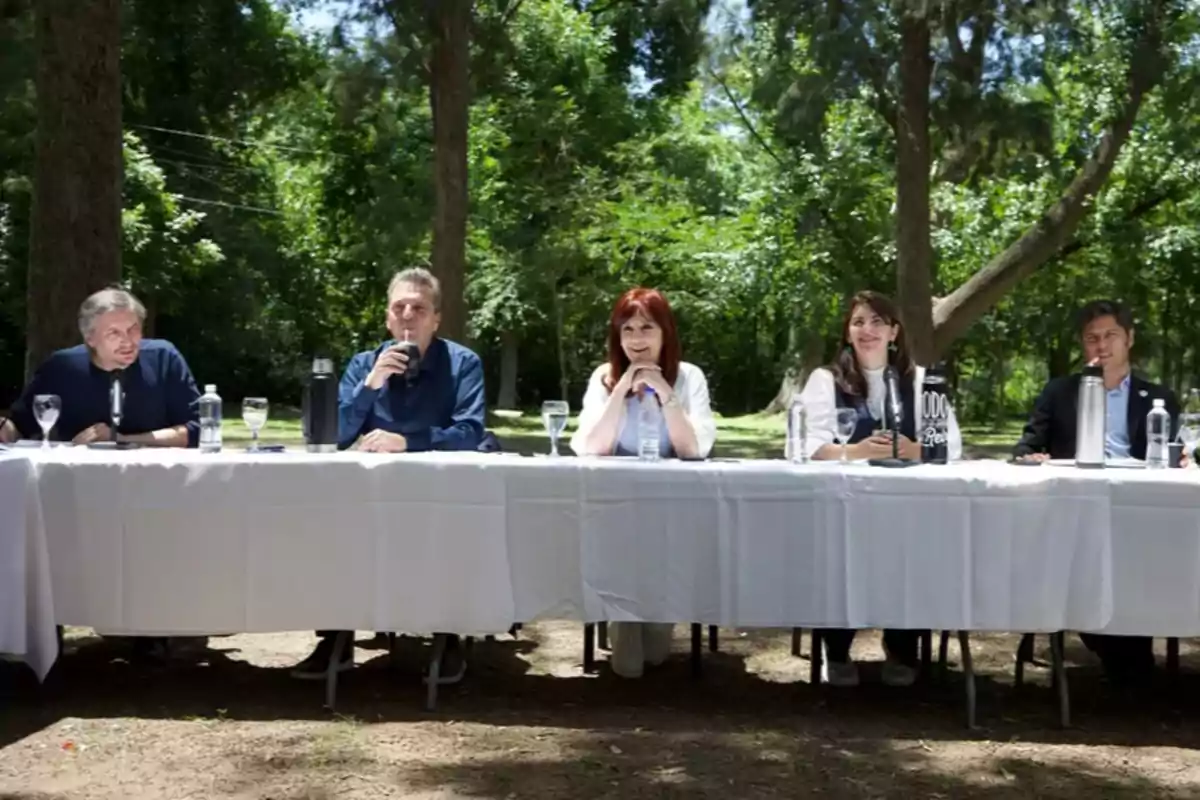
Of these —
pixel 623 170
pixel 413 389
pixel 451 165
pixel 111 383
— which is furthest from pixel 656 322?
pixel 623 170

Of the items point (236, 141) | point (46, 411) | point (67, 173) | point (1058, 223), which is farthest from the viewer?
point (236, 141)

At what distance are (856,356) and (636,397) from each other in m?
0.79

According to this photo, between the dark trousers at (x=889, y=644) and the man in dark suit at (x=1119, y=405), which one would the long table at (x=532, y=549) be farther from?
the man in dark suit at (x=1119, y=405)

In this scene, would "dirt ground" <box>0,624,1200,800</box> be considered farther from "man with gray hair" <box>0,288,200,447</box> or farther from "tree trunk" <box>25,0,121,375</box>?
"tree trunk" <box>25,0,121,375</box>

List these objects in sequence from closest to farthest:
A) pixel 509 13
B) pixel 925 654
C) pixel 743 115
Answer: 1. pixel 925 654
2. pixel 509 13
3. pixel 743 115

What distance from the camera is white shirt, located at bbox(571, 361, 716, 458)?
436 cm

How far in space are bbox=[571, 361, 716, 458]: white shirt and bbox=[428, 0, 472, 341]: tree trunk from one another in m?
7.74

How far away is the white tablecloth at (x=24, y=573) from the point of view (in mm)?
3768

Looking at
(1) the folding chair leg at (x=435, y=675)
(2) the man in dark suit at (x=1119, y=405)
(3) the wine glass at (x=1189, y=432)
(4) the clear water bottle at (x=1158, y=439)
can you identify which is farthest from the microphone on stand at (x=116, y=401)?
(3) the wine glass at (x=1189, y=432)

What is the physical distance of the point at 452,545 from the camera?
393 centimetres

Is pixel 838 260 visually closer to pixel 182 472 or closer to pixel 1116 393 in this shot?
pixel 1116 393

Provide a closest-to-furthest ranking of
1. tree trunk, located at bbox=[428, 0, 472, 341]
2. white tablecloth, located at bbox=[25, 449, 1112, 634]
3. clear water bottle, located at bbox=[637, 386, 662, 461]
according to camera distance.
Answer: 1. white tablecloth, located at bbox=[25, 449, 1112, 634]
2. clear water bottle, located at bbox=[637, 386, 662, 461]
3. tree trunk, located at bbox=[428, 0, 472, 341]

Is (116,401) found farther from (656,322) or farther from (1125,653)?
(1125,653)

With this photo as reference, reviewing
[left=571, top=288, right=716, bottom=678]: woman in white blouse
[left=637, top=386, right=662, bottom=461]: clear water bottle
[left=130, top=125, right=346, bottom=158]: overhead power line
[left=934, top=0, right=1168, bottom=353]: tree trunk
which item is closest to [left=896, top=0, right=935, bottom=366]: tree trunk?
[left=934, top=0, right=1168, bottom=353]: tree trunk
